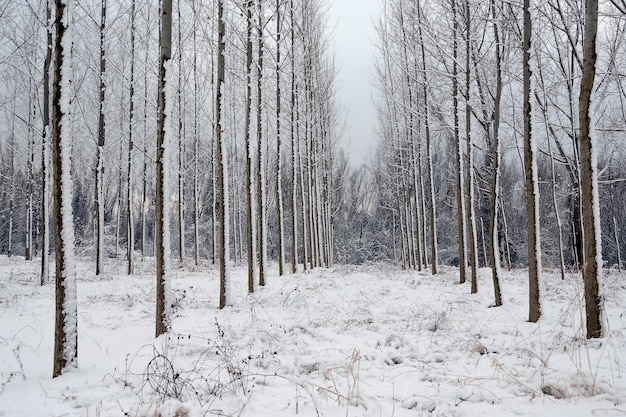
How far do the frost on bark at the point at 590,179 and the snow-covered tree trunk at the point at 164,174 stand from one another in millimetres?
5590

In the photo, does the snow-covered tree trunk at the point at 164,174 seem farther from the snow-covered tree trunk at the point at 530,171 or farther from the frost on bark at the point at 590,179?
the snow-covered tree trunk at the point at 530,171

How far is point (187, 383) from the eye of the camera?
316 centimetres

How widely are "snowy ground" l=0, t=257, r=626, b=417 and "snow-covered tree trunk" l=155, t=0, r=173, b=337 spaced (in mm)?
707

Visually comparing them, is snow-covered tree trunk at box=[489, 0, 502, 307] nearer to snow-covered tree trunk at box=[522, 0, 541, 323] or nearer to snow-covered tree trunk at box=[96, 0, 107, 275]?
snow-covered tree trunk at box=[522, 0, 541, 323]

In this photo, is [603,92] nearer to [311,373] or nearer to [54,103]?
[311,373]

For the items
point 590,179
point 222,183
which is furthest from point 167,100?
point 590,179

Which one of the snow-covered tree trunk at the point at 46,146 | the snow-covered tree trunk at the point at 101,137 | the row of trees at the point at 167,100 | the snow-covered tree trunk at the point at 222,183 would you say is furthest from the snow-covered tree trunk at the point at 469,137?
the snow-covered tree trunk at the point at 101,137

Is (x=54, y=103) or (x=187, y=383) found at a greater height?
(x=54, y=103)

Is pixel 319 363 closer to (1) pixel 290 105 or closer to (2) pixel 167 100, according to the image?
(2) pixel 167 100

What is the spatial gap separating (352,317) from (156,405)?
152 inches

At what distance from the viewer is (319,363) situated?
12.2 feet

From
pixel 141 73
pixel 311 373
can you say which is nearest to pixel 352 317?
pixel 311 373

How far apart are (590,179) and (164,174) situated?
5725 mm

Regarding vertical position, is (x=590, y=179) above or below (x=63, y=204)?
above
